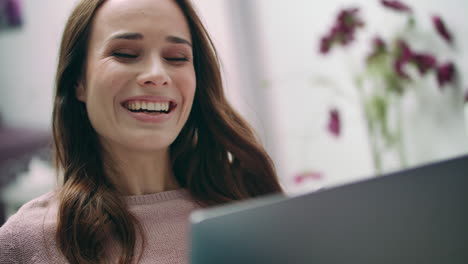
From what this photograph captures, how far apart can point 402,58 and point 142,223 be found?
1426mm

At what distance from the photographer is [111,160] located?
917 mm

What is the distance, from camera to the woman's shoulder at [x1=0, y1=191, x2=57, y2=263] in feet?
2.56

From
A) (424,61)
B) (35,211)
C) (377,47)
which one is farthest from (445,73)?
(35,211)

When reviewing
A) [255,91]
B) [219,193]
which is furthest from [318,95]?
[219,193]

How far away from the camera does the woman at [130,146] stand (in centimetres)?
80

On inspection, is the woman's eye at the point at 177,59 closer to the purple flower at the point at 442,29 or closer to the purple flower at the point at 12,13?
the purple flower at the point at 442,29

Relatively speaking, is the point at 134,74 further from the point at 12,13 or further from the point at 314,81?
the point at 314,81

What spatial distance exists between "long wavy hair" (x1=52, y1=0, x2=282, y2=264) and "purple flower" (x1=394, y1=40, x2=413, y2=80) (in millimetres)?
1093

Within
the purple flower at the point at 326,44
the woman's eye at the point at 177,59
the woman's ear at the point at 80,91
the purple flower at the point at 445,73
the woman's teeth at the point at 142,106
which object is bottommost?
the purple flower at the point at 445,73

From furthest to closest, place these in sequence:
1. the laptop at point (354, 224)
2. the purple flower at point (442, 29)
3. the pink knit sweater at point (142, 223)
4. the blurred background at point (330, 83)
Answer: the blurred background at point (330, 83) < the purple flower at point (442, 29) < the pink knit sweater at point (142, 223) < the laptop at point (354, 224)

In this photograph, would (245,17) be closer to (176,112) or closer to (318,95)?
(318,95)

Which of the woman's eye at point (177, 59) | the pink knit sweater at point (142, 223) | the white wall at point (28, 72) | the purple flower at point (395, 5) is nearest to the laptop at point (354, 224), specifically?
the pink knit sweater at point (142, 223)

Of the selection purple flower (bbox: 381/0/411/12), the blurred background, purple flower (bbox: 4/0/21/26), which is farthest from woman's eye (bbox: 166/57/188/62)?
purple flower (bbox: 4/0/21/26)

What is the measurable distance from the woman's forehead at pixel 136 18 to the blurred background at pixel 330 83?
65 cm
